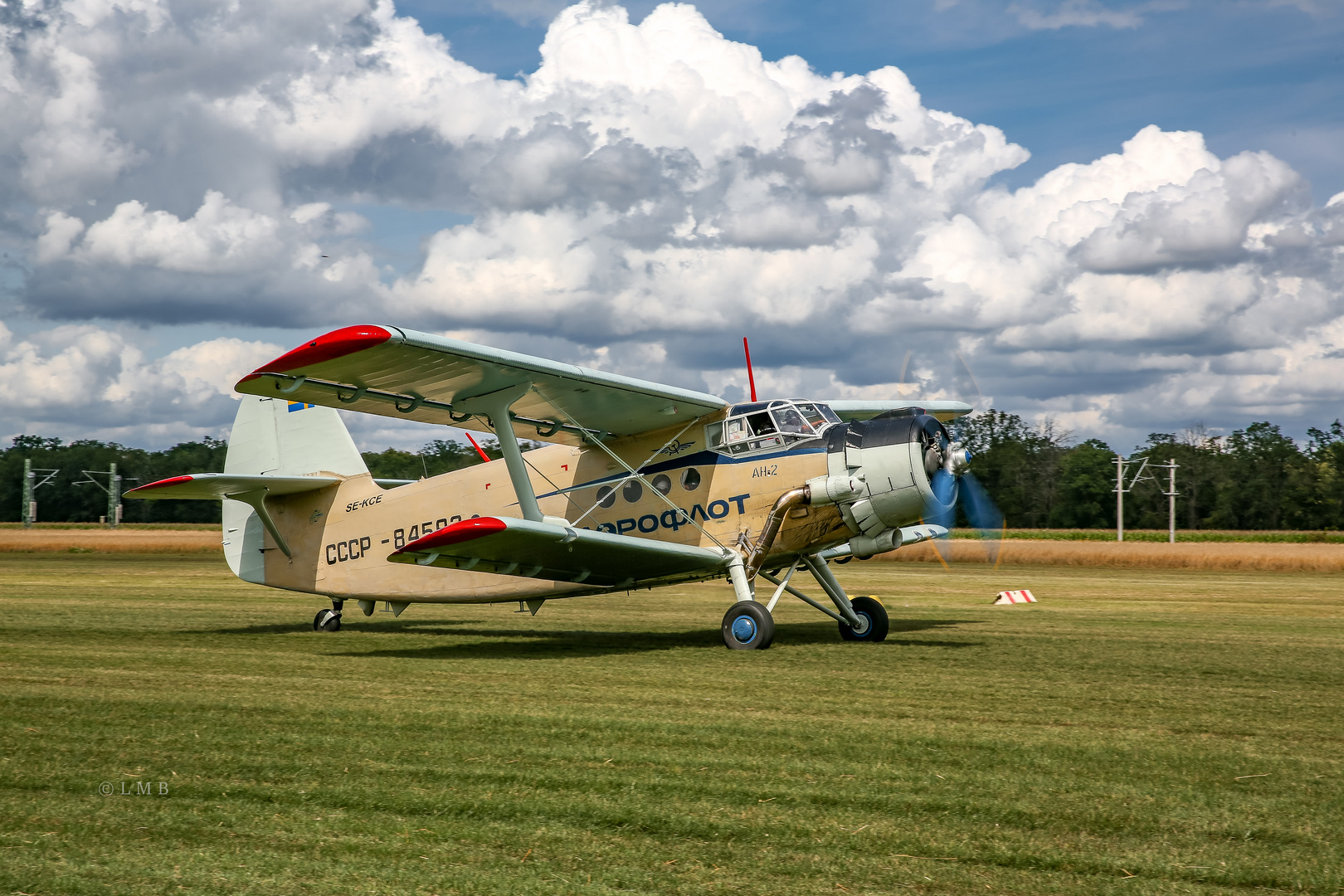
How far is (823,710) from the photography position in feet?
26.0

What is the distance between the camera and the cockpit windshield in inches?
507

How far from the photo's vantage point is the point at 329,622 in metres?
15.7

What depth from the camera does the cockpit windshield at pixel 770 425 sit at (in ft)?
42.2

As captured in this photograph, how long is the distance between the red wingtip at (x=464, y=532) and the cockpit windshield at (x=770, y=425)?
347 centimetres

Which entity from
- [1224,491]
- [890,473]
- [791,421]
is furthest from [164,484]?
[1224,491]

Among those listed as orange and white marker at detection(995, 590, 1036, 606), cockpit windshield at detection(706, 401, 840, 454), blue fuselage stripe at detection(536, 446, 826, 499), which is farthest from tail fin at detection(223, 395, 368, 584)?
orange and white marker at detection(995, 590, 1036, 606)

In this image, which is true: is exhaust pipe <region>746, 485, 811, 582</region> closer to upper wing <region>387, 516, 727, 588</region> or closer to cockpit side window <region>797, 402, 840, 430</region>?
upper wing <region>387, 516, 727, 588</region>

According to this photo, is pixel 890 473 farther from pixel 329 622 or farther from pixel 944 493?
pixel 329 622

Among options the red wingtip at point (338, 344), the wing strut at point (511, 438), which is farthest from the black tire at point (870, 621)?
the red wingtip at point (338, 344)

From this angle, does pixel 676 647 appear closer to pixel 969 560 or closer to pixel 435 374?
pixel 435 374

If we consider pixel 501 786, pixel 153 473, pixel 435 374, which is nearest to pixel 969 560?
pixel 435 374

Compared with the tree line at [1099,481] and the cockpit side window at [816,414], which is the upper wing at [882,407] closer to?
the cockpit side window at [816,414]

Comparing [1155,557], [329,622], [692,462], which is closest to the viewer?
[692,462]

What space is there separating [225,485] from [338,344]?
6363mm
